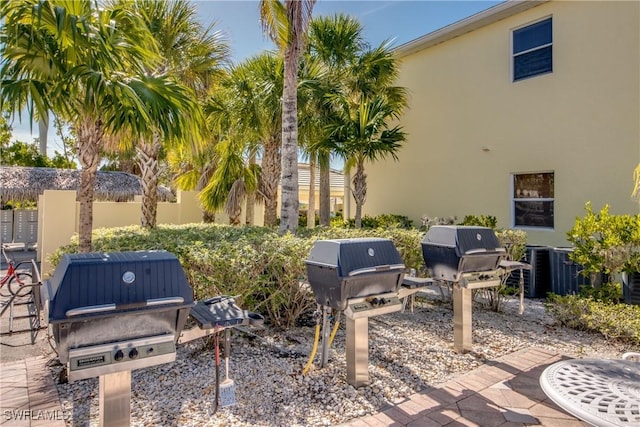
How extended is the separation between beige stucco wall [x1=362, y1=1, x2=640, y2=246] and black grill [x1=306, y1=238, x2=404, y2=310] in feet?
25.3

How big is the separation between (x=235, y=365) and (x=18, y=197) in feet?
53.6

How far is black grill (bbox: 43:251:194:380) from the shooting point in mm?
2254

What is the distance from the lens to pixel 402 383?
401cm

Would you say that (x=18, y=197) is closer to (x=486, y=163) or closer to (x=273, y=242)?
(x=273, y=242)

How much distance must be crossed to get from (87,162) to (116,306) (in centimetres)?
458

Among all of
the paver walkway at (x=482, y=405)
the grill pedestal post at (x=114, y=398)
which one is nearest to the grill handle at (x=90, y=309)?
the grill pedestal post at (x=114, y=398)

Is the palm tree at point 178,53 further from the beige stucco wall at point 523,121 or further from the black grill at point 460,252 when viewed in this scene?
the black grill at point 460,252

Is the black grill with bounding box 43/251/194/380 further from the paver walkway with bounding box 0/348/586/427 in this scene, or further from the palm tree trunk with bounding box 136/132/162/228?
the palm tree trunk with bounding box 136/132/162/228

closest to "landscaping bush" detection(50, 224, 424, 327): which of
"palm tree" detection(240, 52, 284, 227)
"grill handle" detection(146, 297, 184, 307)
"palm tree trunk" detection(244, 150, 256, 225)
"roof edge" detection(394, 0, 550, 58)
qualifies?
"grill handle" detection(146, 297, 184, 307)

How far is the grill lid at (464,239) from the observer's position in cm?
452

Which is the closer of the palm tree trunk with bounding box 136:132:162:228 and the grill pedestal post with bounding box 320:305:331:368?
the grill pedestal post with bounding box 320:305:331:368

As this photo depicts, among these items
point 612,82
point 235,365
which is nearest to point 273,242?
point 235,365

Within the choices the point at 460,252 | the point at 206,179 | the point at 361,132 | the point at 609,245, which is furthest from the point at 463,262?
the point at 206,179

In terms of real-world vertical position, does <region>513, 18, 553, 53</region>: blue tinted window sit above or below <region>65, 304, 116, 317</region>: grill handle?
above
